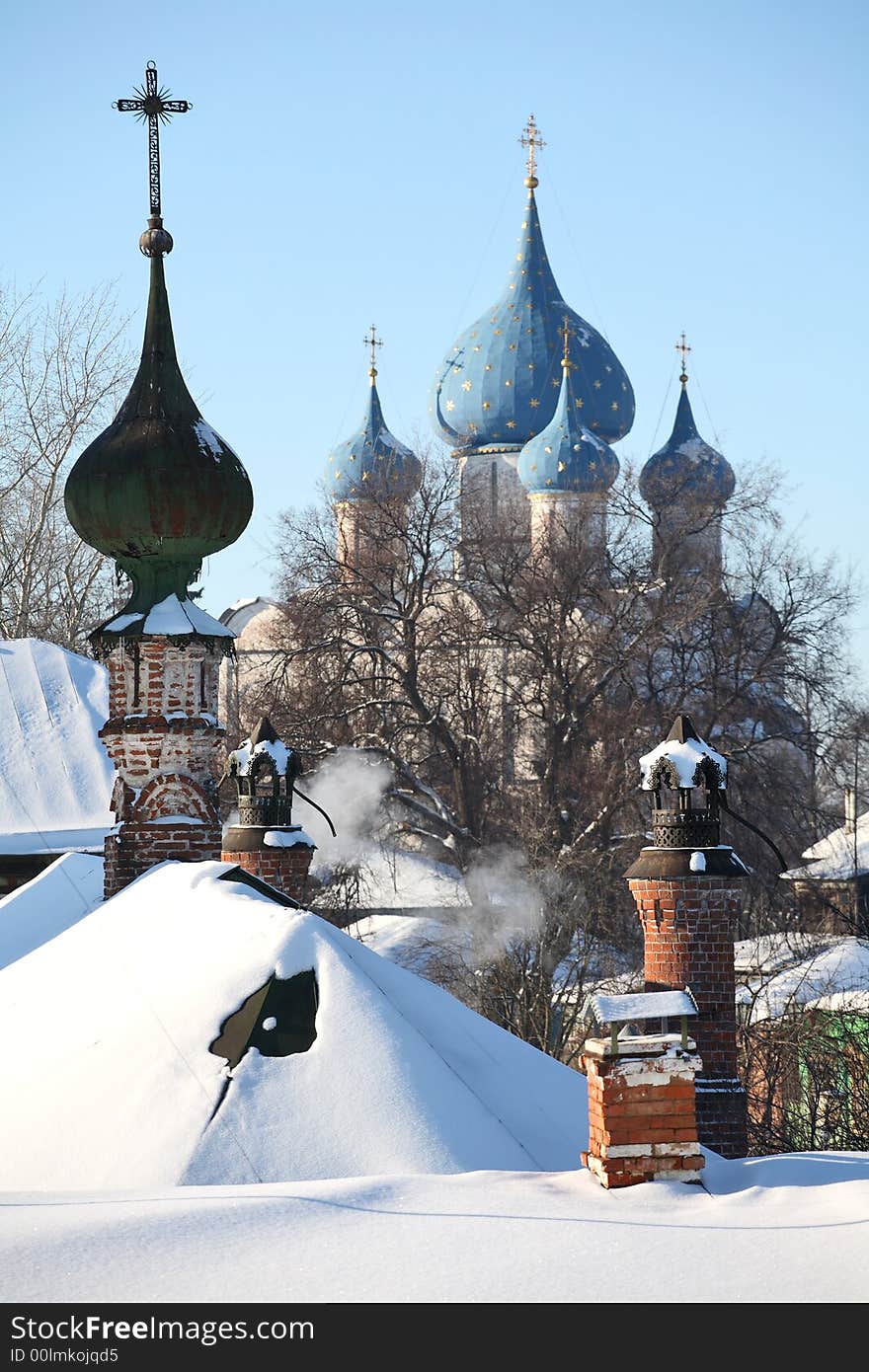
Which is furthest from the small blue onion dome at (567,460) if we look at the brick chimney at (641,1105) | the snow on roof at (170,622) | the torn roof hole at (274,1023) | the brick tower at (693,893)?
the brick chimney at (641,1105)

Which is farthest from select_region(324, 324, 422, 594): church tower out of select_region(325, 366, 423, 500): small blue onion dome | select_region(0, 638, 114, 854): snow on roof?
select_region(0, 638, 114, 854): snow on roof

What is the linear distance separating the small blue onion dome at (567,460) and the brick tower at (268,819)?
1239 inches

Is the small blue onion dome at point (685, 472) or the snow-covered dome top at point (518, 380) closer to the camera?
the small blue onion dome at point (685, 472)

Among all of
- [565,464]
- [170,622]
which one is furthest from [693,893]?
[565,464]

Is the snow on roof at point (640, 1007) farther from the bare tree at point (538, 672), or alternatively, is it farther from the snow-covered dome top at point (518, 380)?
the snow-covered dome top at point (518, 380)

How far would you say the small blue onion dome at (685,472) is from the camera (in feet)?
123

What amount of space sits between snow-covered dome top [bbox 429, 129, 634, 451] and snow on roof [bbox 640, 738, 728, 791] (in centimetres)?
3817

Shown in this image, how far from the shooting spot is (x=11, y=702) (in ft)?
58.4

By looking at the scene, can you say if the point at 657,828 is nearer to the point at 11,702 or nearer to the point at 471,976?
the point at 11,702

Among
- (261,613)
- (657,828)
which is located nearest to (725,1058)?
(657,828)

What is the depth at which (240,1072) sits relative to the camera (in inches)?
294

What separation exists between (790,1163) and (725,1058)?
4815 millimetres

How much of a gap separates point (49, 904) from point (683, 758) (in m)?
3.65
